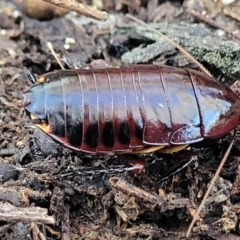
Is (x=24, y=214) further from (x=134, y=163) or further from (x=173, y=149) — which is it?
(x=173, y=149)

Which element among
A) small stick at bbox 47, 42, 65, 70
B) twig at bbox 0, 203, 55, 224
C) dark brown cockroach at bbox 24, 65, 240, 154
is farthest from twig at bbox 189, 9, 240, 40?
twig at bbox 0, 203, 55, 224

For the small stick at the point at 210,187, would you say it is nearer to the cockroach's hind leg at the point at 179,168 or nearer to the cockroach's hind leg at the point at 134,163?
the cockroach's hind leg at the point at 179,168

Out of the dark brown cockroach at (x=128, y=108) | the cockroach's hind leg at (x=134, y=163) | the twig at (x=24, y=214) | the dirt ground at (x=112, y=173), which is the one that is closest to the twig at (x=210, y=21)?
the dirt ground at (x=112, y=173)

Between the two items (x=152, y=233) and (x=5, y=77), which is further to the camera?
(x=5, y=77)

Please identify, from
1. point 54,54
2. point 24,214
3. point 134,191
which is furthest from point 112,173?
point 54,54

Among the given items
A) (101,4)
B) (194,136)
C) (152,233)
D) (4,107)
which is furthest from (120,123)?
(101,4)

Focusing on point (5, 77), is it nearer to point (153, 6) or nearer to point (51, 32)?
point (51, 32)

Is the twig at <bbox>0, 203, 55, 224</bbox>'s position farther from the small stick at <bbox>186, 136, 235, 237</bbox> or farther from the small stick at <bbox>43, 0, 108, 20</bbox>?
the small stick at <bbox>43, 0, 108, 20</bbox>
